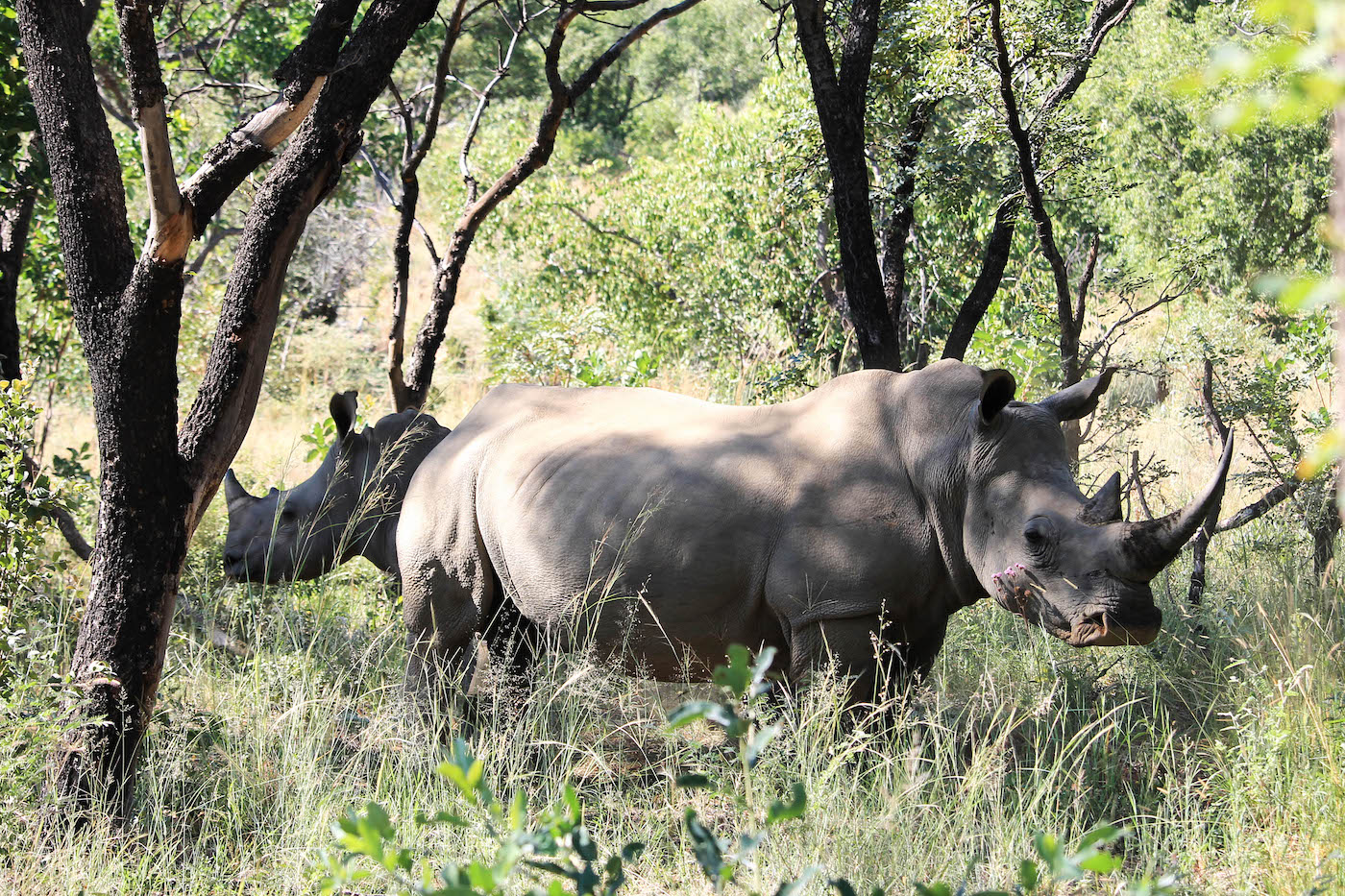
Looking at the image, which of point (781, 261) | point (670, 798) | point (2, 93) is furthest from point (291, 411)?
point (670, 798)

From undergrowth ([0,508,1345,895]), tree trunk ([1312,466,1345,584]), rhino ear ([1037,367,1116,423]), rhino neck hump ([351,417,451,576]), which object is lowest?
undergrowth ([0,508,1345,895])

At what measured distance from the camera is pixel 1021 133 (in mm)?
5855

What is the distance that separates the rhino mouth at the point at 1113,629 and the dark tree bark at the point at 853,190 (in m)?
2.24

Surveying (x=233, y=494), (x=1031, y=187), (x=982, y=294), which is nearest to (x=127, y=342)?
(x=233, y=494)

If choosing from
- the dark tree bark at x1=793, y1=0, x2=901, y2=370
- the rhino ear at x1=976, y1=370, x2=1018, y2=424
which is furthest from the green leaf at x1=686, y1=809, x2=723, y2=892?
the dark tree bark at x1=793, y1=0, x2=901, y2=370

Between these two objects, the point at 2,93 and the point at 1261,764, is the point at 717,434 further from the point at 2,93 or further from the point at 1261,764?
the point at 2,93

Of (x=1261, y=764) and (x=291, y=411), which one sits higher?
(x=291, y=411)

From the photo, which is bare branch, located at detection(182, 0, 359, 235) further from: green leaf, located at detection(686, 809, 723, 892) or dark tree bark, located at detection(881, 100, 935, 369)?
dark tree bark, located at detection(881, 100, 935, 369)

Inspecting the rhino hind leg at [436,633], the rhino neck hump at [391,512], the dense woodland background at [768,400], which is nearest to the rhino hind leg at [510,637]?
the rhino hind leg at [436,633]

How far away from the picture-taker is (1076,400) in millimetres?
4227

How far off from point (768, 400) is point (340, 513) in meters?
3.39

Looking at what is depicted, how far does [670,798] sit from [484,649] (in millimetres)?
1613

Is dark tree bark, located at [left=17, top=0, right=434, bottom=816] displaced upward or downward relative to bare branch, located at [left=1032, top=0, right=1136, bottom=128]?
downward

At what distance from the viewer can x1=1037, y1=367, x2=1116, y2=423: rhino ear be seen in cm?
420
